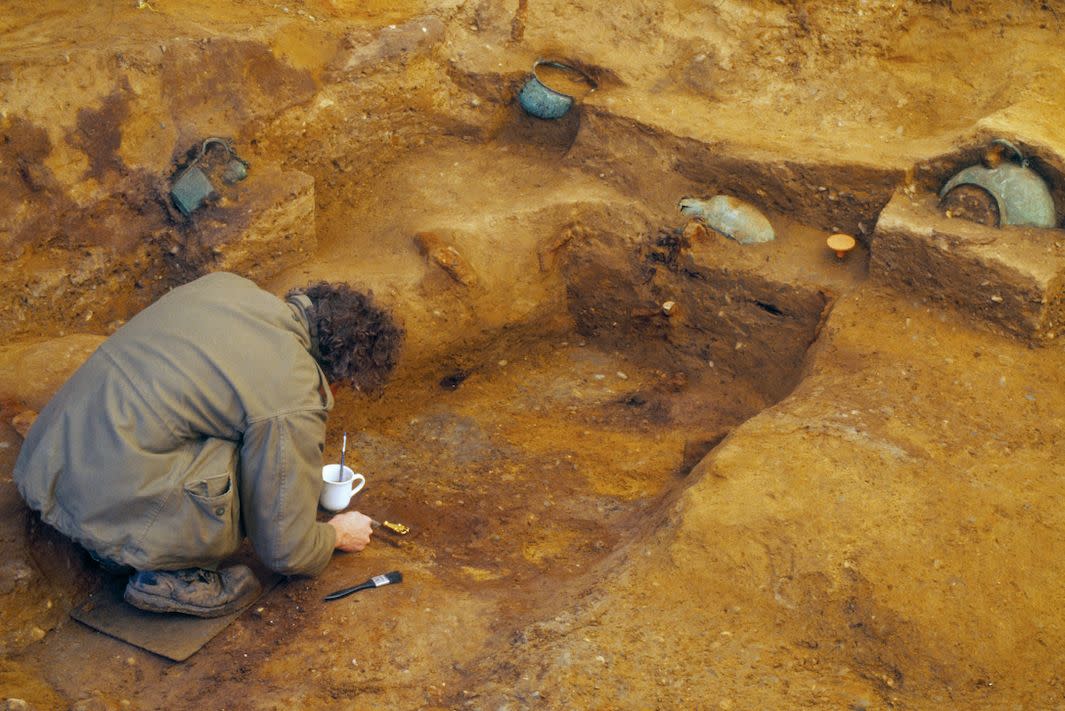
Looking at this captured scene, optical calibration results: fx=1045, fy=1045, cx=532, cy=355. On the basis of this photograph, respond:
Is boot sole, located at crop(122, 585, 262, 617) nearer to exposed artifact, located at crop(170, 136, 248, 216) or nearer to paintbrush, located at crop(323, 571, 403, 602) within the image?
paintbrush, located at crop(323, 571, 403, 602)

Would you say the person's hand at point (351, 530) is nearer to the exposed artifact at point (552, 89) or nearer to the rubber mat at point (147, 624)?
the rubber mat at point (147, 624)

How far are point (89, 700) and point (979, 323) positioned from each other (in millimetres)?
4232

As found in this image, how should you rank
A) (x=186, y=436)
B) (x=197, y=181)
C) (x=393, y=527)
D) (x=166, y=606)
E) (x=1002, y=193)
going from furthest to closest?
1. (x=197, y=181)
2. (x=1002, y=193)
3. (x=393, y=527)
4. (x=166, y=606)
5. (x=186, y=436)

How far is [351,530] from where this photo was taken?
4223mm

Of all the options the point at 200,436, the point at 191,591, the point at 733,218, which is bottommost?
the point at 191,591

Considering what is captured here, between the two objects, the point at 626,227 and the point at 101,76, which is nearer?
the point at 101,76

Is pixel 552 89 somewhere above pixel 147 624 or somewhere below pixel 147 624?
above

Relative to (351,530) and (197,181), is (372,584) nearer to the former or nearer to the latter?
(351,530)

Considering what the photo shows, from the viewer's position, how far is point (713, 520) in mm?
4066

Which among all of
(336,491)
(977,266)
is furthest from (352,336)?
(977,266)

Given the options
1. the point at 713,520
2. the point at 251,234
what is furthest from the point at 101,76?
the point at 713,520

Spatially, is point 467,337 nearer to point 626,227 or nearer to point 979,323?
point 626,227

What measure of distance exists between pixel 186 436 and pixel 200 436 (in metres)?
0.06

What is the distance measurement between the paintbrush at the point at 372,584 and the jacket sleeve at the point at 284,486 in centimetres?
17
